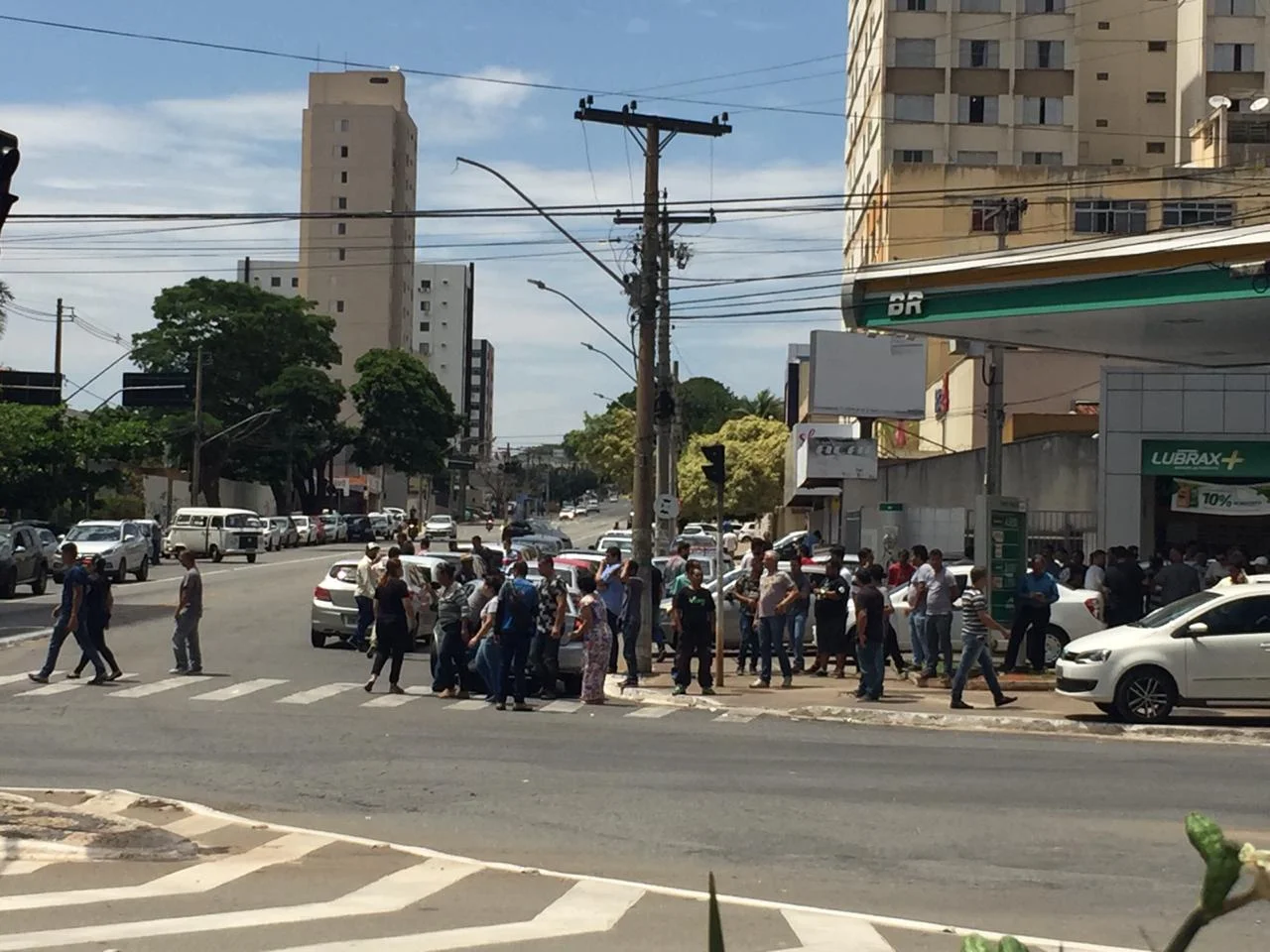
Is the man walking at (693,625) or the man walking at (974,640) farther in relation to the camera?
the man walking at (693,625)

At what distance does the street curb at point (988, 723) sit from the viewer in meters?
18.0

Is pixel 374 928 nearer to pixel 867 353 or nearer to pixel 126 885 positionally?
pixel 126 885

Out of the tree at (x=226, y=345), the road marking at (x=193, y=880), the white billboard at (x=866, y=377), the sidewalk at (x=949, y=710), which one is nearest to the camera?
the road marking at (x=193, y=880)

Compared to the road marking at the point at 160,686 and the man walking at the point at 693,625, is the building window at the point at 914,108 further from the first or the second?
the road marking at the point at 160,686

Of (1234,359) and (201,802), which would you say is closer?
(201,802)

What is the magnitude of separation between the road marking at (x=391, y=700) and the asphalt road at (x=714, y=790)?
17cm

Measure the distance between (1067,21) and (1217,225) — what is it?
4826cm

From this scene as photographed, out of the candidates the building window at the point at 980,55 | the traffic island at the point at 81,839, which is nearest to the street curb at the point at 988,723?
the traffic island at the point at 81,839

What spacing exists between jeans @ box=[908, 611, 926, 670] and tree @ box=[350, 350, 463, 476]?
246 feet

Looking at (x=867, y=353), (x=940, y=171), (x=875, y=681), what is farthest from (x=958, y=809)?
(x=940, y=171)

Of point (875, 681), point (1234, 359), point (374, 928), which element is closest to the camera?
point (374, 928)

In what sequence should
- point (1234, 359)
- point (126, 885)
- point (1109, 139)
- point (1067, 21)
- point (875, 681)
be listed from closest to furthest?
point (126, 885), point (875, 681), point (1234, 359), point (1067, 21), point (1109, 139)

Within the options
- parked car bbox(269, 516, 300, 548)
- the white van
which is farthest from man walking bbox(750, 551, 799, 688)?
parked car bbox(269, 516, 300, 548)

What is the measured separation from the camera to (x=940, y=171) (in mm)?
61531
